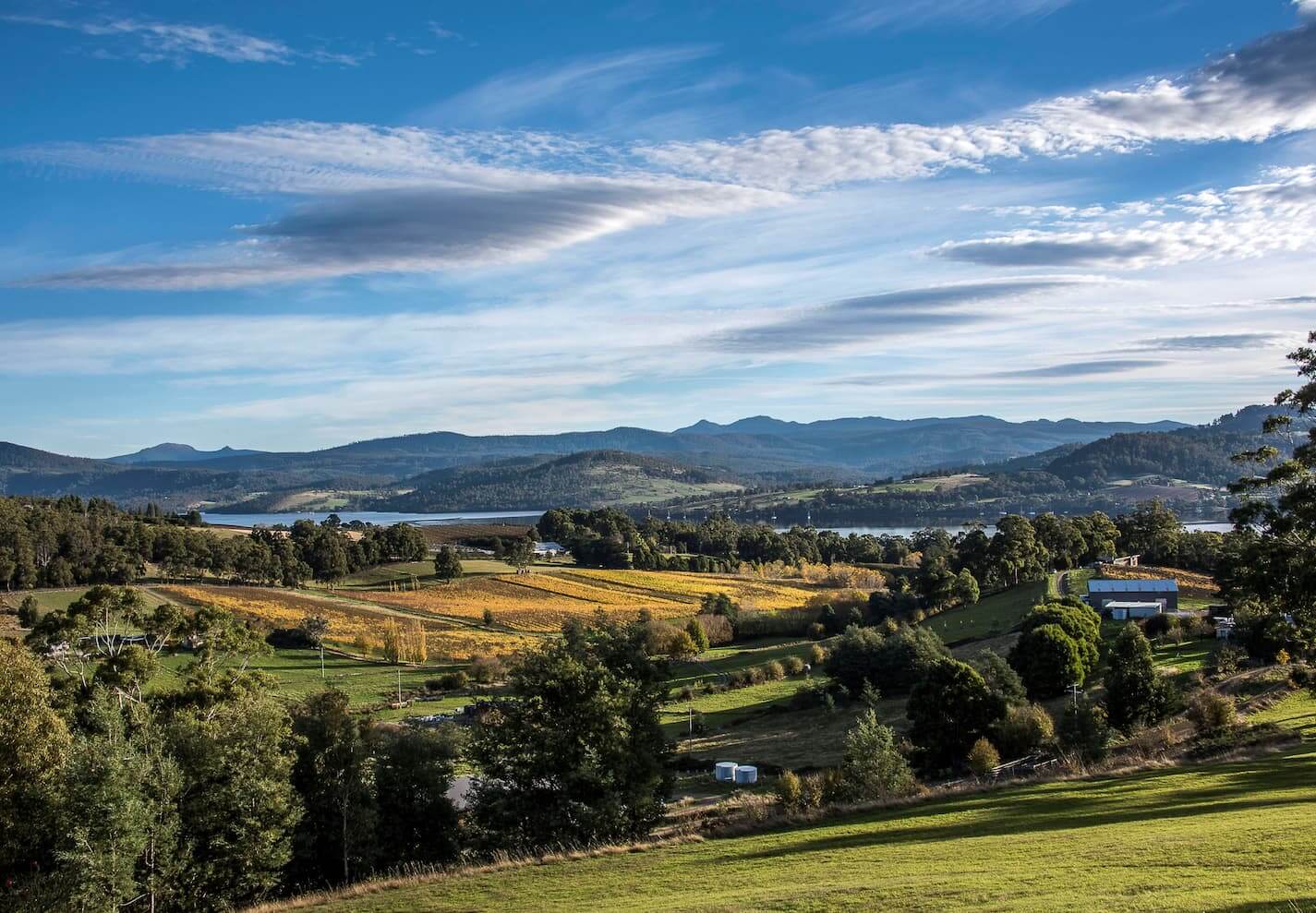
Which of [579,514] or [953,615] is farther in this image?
[579,514]

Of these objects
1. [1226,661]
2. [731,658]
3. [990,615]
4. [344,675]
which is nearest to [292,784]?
[1226,661]

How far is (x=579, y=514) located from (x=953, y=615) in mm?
103557

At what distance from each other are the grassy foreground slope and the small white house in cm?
3781

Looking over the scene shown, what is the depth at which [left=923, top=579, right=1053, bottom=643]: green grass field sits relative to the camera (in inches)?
2490

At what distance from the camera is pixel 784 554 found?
467 feet

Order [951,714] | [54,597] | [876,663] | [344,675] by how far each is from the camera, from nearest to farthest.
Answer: [951,714] < [876,663] < [344,675] < [54,597]

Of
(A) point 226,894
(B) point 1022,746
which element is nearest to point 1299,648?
(B) point 1022,746

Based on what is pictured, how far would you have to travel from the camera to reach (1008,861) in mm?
15891

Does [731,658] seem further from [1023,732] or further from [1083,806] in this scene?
[1083,806]

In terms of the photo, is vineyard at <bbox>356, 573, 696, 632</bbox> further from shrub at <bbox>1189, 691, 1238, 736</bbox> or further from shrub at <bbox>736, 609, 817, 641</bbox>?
shrub at <bbox>1189, 691, 1238, 736</bbox>

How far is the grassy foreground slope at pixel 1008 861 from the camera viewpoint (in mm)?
12992

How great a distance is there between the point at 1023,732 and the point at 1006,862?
59.5ft

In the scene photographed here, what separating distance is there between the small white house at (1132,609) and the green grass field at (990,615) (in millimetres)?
5084

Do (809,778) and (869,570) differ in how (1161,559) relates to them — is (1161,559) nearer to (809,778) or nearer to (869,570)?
(869,570)
